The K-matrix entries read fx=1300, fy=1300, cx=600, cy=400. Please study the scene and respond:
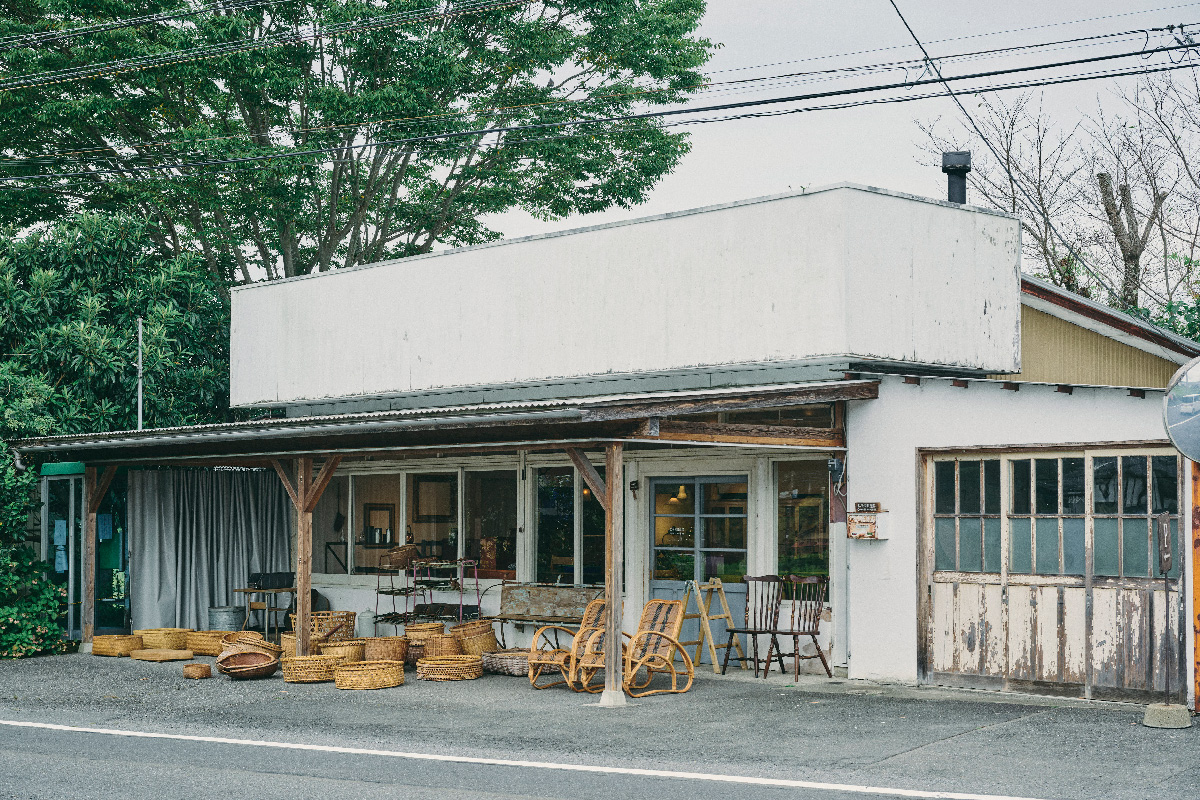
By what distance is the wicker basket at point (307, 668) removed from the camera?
11.9 meters

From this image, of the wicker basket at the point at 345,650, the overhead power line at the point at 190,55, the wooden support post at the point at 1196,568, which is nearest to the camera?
the wooden support post at the point at 1196,568

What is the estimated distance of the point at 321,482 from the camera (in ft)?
40.7

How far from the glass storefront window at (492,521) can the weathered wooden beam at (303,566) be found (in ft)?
7.40

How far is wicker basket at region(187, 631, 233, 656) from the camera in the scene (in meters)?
13.9

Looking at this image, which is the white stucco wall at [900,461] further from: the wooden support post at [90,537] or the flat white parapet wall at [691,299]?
the wooden support post at [90,537]

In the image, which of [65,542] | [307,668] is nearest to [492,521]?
[307,668]

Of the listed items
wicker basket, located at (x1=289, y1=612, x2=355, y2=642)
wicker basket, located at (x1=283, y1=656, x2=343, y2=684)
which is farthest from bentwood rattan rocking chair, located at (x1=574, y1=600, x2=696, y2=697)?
wicker basket, located at (x1=289, y1=612, x2=355, y2=642)

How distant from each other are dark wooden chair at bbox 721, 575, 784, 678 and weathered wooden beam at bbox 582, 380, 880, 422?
73.7 inches

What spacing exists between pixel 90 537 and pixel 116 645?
122 cm

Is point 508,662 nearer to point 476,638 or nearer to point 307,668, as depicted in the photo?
point 476,638

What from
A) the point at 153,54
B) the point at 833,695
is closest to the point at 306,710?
the point at 833,695

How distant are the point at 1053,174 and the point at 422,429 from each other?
18233 millimetres

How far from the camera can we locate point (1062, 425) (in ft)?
33.1

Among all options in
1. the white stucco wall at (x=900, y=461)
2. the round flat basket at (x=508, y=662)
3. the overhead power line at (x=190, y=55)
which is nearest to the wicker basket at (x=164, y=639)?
the round flat basket at (x=508, y=662)
